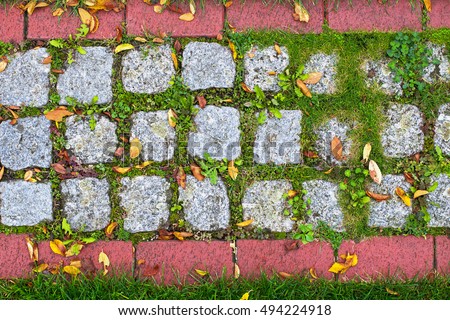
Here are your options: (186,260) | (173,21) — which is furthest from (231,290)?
(173,21)

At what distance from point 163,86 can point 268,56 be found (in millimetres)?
649

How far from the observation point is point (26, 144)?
9.67 feet

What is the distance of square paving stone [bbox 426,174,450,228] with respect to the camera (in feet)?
9.60

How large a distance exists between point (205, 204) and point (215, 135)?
408 millimetres

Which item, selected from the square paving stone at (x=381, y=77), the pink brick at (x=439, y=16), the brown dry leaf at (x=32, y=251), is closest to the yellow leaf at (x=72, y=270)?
the brown dry leaf at (x=32, y=251)

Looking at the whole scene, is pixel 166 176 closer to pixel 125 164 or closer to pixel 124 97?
pixel 125 164

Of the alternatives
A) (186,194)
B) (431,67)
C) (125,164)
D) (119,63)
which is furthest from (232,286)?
(431,67)

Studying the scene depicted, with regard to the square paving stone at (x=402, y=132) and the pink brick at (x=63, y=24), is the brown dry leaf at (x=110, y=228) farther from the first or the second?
the square paving stone at (x=402, y=132)

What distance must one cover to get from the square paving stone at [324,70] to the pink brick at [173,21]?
1.92 feet

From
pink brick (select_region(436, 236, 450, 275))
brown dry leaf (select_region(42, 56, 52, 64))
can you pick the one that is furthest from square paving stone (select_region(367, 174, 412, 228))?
brown dry leaf (select_region(42, 56, 52, 64))

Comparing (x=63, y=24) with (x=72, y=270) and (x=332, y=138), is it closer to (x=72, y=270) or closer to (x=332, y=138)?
(x=72, y=270)

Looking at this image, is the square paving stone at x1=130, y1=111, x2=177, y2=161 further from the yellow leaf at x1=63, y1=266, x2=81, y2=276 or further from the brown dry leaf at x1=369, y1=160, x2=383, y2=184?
the brown dry leaf at x1=369, y1=160, x2=383, y2=184

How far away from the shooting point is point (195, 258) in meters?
2.94

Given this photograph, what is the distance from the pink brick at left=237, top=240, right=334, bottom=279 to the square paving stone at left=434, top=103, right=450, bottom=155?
88 centimetres
